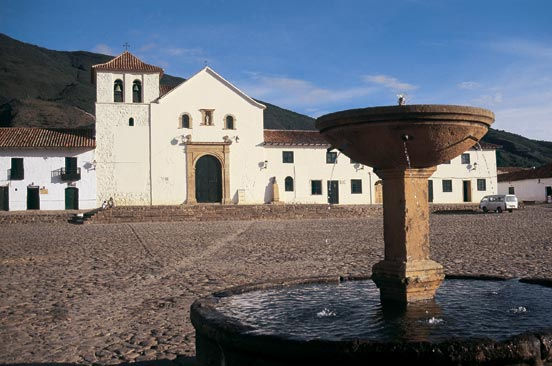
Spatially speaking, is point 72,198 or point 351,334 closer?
point 351,334

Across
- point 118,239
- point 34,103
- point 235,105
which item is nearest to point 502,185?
point 235,105

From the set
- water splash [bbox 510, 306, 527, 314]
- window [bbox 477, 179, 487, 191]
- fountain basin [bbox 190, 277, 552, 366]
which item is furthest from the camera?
window [bbox 477, 179, 487, 191]

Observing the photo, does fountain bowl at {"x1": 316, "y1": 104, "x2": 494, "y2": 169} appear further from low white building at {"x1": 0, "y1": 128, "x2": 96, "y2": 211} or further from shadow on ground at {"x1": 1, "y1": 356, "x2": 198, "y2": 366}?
low white building at {"x1": 0, "y1": 128, "x2": 96, "y2": 211}

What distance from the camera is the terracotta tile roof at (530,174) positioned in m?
45.3

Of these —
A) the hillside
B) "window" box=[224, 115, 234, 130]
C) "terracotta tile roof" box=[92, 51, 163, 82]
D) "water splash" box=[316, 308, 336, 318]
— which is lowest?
"water splash" box=[316, 308, 336, 318]

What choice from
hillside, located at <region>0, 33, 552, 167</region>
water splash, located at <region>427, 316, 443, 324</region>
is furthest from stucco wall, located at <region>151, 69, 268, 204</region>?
hillside, located at <region>0, 33, 552, 167</region>

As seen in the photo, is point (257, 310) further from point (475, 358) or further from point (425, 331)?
point (475, 358)

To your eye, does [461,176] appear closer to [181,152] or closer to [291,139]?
[291,139]

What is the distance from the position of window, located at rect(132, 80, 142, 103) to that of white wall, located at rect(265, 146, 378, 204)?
8.91m

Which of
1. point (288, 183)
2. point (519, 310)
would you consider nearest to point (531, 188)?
point (288, 183)

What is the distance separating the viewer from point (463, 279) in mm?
5078

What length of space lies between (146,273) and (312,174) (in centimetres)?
2770

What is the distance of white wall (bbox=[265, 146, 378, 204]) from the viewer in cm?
3516

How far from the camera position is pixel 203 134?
110 ft
